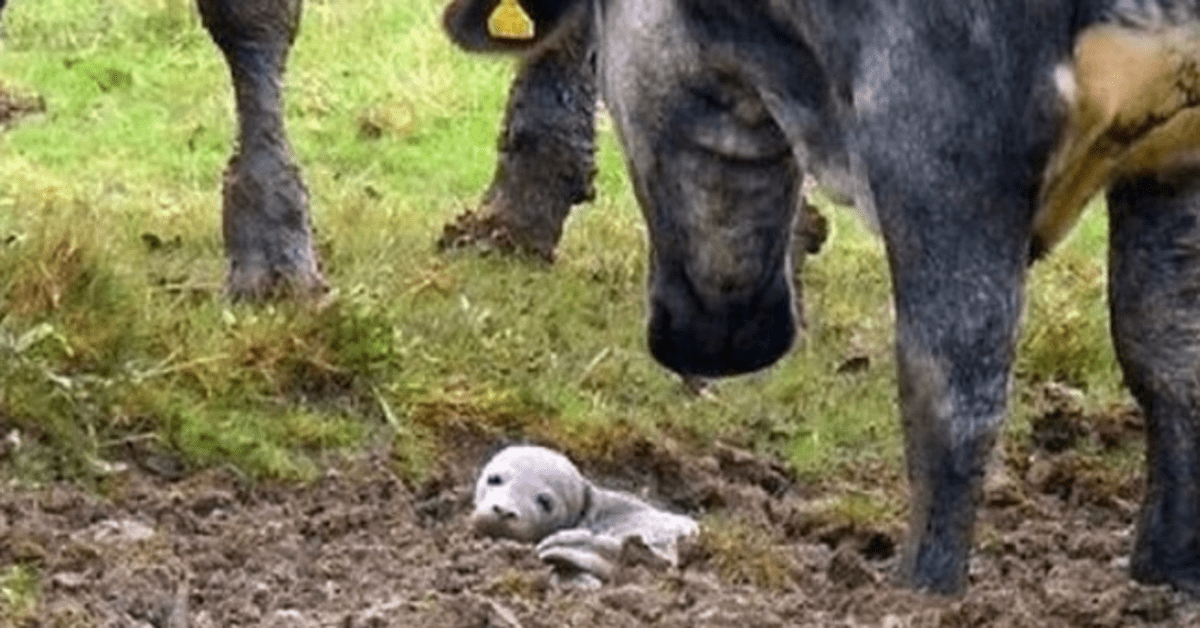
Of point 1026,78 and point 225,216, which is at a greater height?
point 1026,78

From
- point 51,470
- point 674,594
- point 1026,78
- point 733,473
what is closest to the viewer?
point 1026,78

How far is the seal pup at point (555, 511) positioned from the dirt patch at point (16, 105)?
5389 mm

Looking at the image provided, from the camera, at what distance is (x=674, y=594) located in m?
7.18

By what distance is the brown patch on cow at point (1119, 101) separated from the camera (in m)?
6.77

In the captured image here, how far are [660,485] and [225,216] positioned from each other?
200 cm

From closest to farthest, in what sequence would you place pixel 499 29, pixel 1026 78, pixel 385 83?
pixel 1026 78 → pixel 499 29 → pixel 385 83

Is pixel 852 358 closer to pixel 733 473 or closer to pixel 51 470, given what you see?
pixel 733 473

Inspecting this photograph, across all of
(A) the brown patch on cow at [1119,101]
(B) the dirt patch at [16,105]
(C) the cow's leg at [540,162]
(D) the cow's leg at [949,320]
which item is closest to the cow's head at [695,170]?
(D) the cow's leg at [949,320]

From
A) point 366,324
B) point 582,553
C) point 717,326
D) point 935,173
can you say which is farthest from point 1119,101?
point 366,324

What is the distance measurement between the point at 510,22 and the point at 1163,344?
63.1 inches

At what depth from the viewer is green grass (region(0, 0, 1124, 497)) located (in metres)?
8.91

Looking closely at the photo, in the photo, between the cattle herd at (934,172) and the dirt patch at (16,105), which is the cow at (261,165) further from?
the dirt patch at (16,105)

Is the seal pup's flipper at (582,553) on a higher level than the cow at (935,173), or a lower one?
lower

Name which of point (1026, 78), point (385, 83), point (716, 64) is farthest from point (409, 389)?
point (385, 83)
